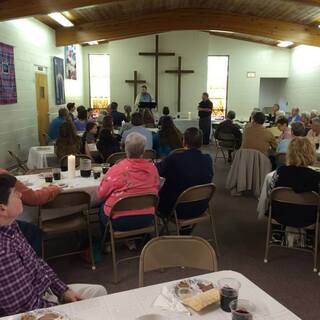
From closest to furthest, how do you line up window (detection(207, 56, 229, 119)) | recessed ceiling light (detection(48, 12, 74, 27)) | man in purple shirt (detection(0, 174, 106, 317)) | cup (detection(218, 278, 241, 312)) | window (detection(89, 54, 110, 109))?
cup (detection(218, 278, 241, 312)) < man in purple shirt (detection(0, 174, 106, 317)) < recessed ceiling light (detection(48, 12, 74, 27)) < window (detection(207, 56, 229, 119)) < window (detection(89, 54, 110, 109))

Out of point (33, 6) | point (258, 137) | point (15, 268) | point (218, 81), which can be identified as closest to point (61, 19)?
point (33, 6)

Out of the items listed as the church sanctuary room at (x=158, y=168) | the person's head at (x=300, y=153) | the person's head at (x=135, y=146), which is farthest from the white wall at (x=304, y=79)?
the person's head at (x=135, y=146)

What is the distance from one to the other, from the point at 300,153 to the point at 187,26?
7338mm

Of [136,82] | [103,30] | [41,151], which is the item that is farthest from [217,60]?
[41,151]

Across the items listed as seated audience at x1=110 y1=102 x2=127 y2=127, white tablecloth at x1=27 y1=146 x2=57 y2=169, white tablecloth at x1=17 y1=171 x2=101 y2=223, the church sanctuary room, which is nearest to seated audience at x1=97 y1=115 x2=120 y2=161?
the church sanctuary room

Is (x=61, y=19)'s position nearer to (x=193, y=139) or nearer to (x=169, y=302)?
(x=193, y=139)

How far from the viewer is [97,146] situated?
503cm

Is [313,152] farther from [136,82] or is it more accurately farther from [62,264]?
[136,82]

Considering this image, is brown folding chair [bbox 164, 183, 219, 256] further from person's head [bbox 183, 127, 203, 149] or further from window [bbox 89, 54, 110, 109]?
window [bbox 89, 54, 110, 109]

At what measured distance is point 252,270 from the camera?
3199mm

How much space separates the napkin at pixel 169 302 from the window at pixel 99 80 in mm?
11260

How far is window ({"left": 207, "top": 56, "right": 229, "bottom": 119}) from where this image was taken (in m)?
12.1

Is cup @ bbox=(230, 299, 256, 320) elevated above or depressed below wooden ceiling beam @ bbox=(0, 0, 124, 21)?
below

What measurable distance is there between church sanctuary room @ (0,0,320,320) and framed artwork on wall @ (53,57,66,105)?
5cm
